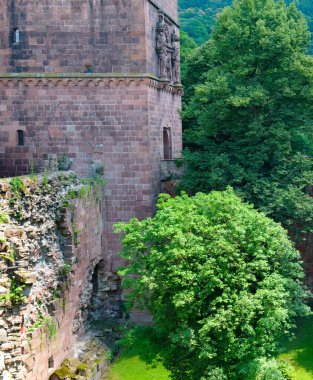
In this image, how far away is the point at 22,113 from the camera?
2428 centimetres

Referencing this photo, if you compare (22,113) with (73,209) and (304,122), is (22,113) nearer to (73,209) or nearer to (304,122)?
(73,209)

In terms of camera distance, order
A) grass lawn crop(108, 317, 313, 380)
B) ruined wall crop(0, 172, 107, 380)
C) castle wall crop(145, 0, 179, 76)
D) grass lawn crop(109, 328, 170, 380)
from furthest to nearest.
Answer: castle wall crop(145, 0, 179, 76)
grass lawn crop(108, 317, 313, 380)
grass lawn crop(109, 328, 170, 380)
ruined wall crop(0, 172, 107, 380)

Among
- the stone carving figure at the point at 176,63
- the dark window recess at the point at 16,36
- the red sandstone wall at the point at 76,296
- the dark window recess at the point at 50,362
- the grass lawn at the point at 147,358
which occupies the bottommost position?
the grass lawn at the point at 147,358

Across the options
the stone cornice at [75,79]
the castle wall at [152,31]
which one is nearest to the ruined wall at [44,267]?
the stone cornice at [75,79]

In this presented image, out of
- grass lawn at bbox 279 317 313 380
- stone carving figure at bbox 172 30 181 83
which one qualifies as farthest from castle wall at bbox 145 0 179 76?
grass lawn at bbox 279 317 313 380

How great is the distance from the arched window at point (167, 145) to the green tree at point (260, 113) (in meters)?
2.64

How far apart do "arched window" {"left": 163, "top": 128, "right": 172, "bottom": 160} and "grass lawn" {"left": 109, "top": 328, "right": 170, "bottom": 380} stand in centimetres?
925

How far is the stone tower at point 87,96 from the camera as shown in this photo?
936 inches

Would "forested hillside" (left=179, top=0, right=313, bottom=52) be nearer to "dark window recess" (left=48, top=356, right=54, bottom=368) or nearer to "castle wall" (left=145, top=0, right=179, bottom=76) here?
"castle wall" (left=145, top=0, right=179, bottom=76)

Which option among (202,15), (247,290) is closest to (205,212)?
(247,290)

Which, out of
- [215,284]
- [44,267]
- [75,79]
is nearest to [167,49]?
[75,79]

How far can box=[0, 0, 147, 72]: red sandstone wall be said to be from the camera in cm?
2372

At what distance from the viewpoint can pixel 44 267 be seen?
1758 centimetres

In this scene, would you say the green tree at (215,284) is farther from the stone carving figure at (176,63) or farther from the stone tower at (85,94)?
the stone carving figure at (176,63)
